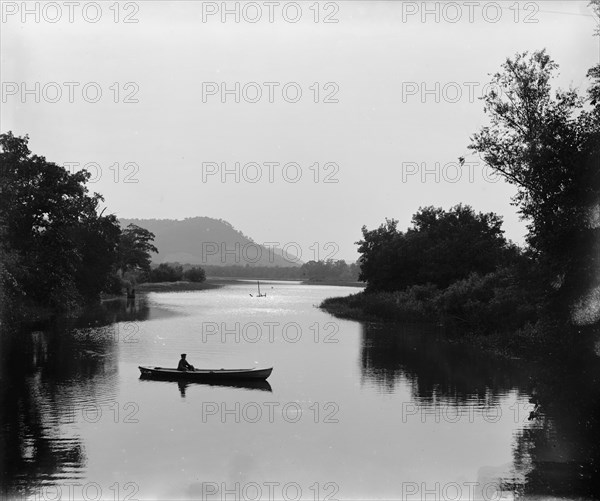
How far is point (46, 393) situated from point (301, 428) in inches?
608

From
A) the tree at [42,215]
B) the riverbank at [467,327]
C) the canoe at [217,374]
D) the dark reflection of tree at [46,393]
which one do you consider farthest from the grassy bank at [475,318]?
the tree at [42,215]

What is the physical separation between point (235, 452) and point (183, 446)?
2.29 metres

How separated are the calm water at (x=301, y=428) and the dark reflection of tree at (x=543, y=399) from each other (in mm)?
80

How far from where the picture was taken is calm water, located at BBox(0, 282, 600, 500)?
77.6 feet

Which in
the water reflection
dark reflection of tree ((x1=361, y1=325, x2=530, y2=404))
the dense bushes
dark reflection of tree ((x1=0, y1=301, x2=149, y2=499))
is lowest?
dark reflection of tree ((x1=361, y1=325, x2=530, y2=404))

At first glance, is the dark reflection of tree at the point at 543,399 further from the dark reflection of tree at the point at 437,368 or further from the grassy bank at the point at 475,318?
the grassy bank at the point at 475,318

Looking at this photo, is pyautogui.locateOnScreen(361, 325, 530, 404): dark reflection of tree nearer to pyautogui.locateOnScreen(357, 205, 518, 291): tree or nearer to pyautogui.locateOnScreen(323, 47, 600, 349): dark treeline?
pyautogui.locateOnScreen(323, 47, 600, 349): dark treeline

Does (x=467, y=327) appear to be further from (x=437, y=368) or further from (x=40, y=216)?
(x=40, y=216)

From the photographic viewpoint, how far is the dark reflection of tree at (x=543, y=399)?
2366 cm

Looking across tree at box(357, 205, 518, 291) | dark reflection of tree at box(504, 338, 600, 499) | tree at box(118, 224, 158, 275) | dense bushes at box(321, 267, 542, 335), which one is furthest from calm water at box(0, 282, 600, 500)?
tree at box(118, 224, 158, 275)

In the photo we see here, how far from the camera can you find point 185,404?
123 ft

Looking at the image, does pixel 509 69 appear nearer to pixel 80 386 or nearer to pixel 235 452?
pixel 235 452

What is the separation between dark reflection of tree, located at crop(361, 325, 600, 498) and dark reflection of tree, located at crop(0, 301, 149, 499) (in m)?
16.5

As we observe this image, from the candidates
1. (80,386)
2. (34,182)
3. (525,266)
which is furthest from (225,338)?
(525,266)
